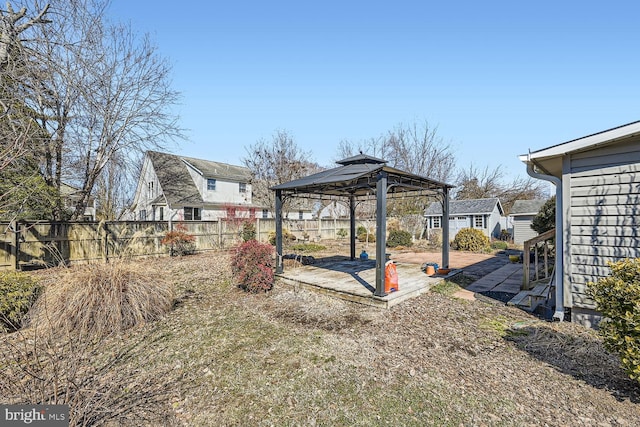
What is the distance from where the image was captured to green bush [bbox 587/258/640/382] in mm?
2449

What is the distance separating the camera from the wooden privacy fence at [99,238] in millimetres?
6598

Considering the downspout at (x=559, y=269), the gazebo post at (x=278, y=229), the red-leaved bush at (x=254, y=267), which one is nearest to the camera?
the downspout at (x=559, y=269)

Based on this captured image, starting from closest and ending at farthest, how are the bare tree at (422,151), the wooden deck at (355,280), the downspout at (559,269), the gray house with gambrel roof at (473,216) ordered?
1. the downspout at (559,269)
2. the wooden deck at (355,280)
3. the gray house with gambrel roof at (473,216)
4. the bare tree at (422,151)

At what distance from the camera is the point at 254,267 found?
20.9ft

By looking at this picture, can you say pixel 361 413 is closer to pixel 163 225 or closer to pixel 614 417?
pixel 614 417

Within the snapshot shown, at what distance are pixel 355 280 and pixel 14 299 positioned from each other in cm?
604

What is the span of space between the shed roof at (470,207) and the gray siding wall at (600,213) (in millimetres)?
17049

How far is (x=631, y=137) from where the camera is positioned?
146 inches

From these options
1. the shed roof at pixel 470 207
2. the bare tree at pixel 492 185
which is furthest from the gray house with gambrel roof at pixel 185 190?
the bare tree at pixel 492 185

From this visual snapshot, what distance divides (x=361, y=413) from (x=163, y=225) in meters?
11.8

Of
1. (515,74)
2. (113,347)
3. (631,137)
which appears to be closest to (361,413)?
(113,347)

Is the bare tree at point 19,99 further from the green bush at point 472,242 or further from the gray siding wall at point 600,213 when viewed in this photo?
the green bush at point 472,242

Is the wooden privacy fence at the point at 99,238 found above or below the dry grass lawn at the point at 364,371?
above

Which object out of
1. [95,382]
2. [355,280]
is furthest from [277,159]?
[95,382]
